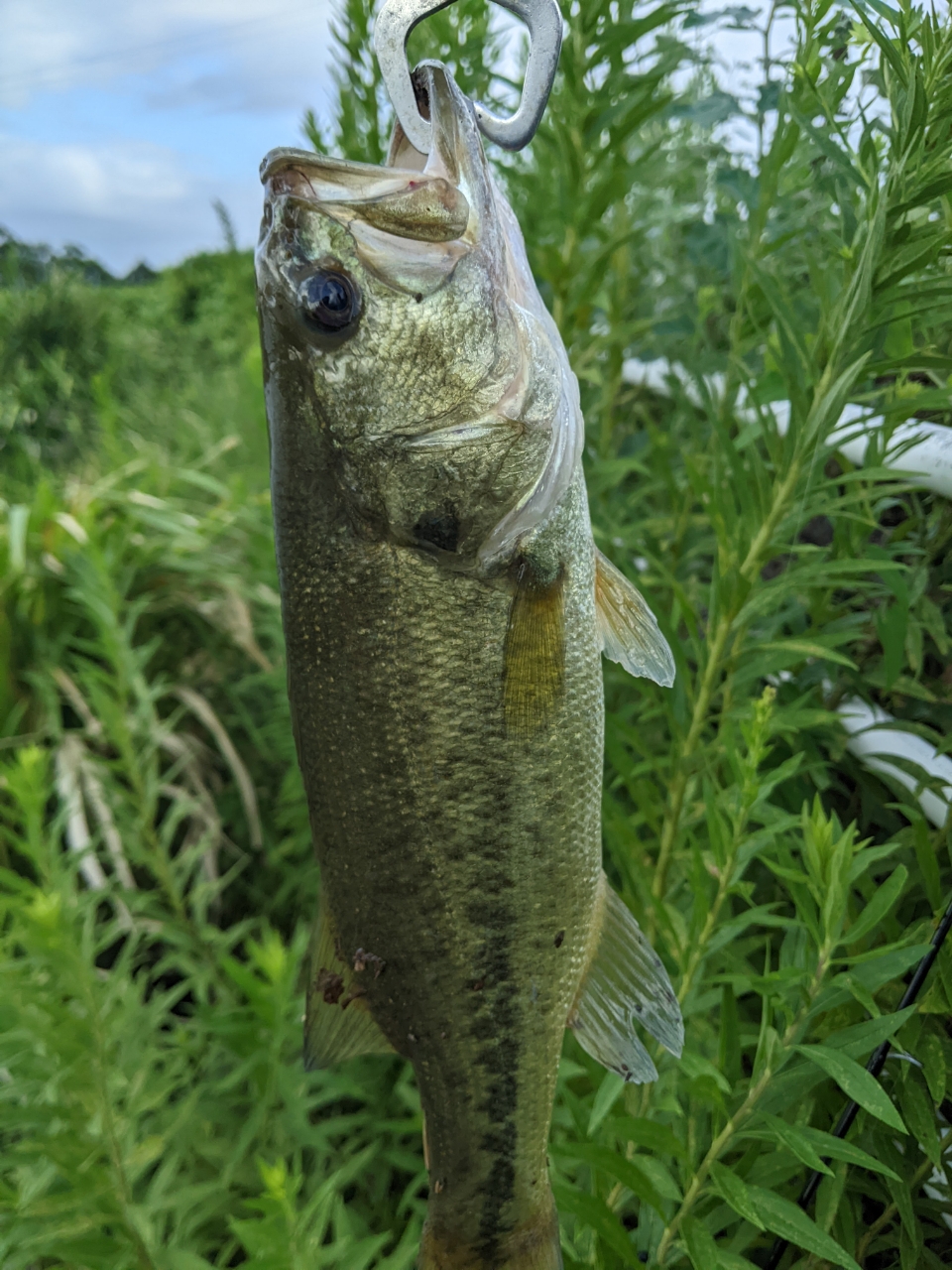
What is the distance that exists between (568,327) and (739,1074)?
1102 millimetres

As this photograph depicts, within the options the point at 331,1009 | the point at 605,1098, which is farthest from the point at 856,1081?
the point at 331,1009

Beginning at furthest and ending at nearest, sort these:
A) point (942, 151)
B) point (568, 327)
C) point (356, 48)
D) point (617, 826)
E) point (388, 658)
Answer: point (356, 48)
point (568, 327)
point (617, 826)
point (388, 658)
point (942, 151)

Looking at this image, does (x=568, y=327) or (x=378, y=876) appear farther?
(x=568, y=327)

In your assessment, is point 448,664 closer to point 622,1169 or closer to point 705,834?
point 622,1169

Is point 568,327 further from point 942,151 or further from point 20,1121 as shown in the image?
point 20,1121

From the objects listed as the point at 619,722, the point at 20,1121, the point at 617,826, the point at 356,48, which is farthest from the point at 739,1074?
the point at 356,48

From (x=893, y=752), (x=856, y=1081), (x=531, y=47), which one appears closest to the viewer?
(x=531, y=47)

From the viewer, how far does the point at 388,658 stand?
0.88m

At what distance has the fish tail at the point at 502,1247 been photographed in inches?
35.6

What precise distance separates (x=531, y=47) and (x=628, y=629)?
56 cm

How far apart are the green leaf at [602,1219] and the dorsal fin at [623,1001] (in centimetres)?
12

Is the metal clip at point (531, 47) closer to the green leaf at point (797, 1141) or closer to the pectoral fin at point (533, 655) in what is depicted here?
the pectoral fin at point (533, 655)

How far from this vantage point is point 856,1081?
795 mm

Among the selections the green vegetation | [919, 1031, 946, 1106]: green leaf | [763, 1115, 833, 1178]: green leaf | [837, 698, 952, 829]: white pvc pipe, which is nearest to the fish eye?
the green vegetation
